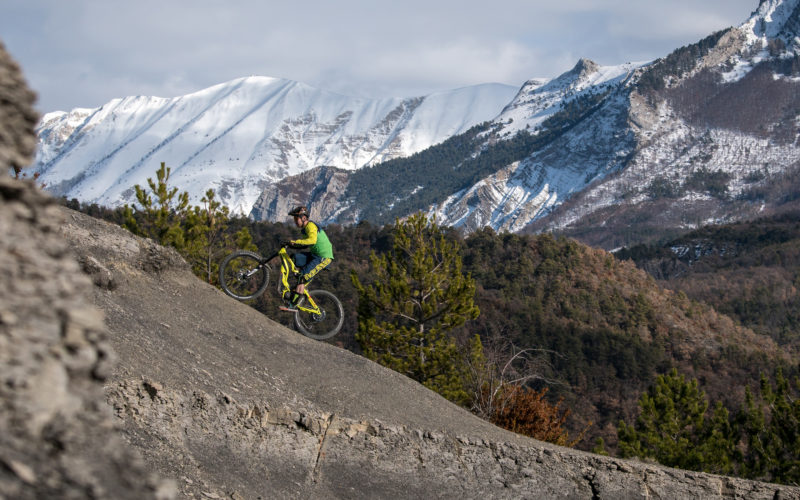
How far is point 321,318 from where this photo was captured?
13.0m

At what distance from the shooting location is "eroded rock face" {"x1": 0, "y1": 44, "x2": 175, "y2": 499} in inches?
84.0

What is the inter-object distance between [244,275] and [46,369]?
10934mm

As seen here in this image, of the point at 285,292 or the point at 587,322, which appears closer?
the point at 285,292

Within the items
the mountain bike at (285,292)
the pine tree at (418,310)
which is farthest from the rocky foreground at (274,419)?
the pine tree at (418,310)

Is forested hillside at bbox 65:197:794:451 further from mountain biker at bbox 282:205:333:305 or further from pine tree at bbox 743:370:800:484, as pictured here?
mountain biker at bbox 282:205:333:305

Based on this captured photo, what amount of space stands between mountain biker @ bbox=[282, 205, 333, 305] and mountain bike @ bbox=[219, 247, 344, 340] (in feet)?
0.41

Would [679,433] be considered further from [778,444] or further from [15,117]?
[15,117]

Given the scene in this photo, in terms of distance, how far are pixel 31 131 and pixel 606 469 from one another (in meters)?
10.7

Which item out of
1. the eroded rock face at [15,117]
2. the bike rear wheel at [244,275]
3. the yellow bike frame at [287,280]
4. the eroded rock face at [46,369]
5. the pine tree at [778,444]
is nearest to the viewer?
the eroded rock face at [46,369]

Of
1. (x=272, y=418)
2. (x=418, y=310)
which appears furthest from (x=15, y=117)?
(x=418, y=310)

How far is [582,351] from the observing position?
8338cm

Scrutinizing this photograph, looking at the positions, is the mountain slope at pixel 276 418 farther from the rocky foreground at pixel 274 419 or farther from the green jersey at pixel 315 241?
the green jersey at pixel 315 241

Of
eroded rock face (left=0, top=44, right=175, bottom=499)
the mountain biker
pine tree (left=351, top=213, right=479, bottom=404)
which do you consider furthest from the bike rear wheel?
pine tree (left=351, top=213, right=479, bottom=404)

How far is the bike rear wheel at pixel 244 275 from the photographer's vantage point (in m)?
13.0
